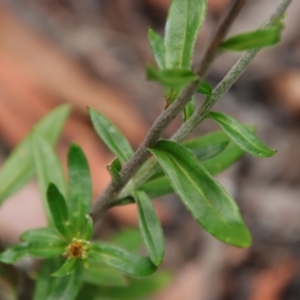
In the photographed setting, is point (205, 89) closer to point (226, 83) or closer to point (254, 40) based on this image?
point (226, 83)

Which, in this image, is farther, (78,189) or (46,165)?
(46,165)

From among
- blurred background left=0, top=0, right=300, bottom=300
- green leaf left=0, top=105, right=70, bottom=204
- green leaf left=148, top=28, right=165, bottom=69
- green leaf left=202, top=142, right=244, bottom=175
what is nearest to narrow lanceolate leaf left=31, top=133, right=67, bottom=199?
Answer: green leaf left=0, top=105, right=70, bottom=204

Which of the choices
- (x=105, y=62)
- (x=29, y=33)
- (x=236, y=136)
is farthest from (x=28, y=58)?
(x=236, y=136)

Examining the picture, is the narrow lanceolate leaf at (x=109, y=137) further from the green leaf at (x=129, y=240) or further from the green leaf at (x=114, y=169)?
the green leaf at (x=129, y=240)

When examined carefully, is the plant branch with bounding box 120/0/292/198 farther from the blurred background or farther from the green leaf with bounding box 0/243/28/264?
the blurred background

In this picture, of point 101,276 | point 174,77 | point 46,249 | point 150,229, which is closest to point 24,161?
point 101,276

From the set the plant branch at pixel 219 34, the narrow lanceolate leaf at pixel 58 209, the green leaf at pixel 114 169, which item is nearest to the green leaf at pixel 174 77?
the plant branch at pixel 219 34
